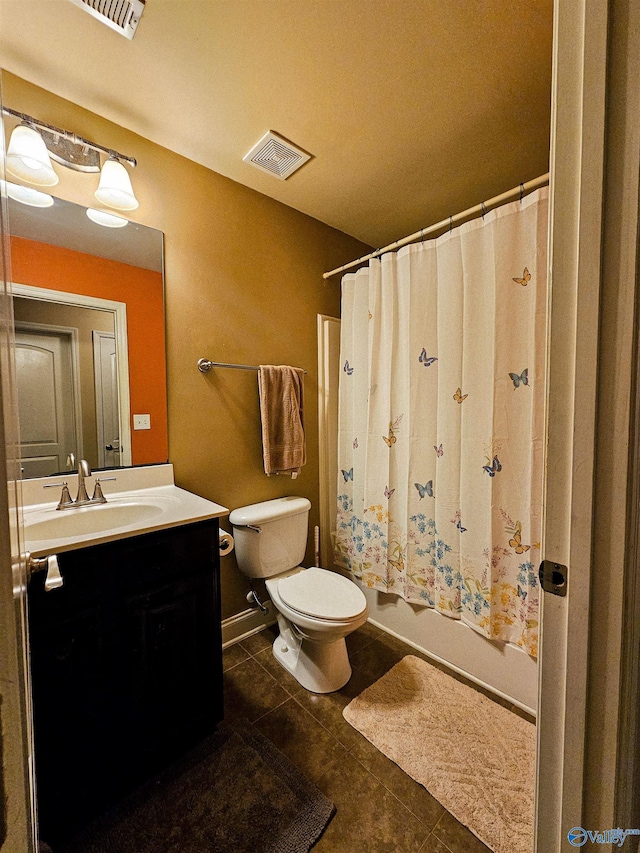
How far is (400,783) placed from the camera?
1138mm

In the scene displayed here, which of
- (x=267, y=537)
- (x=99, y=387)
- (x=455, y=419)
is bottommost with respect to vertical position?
(x=267, y=537)

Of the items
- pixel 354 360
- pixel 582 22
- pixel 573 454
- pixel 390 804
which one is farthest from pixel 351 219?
pixel 390 804

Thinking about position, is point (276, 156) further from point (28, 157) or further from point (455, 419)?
point (455, 419)

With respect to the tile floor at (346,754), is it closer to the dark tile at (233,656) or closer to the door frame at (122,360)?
the dark tile at (233,656)

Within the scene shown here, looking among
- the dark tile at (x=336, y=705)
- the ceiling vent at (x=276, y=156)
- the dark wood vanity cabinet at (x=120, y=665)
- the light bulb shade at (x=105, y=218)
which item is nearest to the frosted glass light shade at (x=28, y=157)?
the light bulb shade at (x=105, y=218)

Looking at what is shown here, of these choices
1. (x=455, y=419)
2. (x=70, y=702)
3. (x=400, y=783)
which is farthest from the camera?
(x=455, y=419)

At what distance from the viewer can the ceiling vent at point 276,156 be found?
1.46m

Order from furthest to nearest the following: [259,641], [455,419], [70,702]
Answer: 1. [259,641]
2. [455,419]
3. [70,702]

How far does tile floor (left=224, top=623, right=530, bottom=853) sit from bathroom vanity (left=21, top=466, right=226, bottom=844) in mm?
278

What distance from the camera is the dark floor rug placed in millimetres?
973

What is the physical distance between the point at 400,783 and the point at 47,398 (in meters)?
1.81

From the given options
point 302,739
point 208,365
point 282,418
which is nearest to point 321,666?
point 302,739

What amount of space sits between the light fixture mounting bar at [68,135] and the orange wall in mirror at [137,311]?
15.2 inches

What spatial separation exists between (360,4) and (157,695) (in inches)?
86.1
